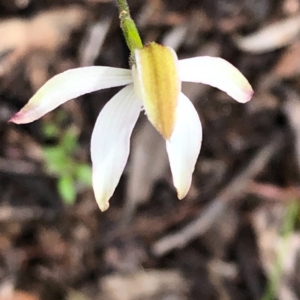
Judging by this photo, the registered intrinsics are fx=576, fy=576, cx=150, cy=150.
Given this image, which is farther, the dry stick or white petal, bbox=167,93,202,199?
the dry stick

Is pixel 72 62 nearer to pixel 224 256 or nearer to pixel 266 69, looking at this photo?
pixel 266 69

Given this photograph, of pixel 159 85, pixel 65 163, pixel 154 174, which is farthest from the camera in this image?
pixel 154 174

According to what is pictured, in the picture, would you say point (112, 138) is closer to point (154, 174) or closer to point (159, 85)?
point (159, 85)

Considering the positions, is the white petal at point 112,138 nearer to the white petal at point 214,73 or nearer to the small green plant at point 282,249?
the white petal at point 214,73

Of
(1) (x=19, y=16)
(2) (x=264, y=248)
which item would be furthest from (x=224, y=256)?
(1) (x=19, y=16)

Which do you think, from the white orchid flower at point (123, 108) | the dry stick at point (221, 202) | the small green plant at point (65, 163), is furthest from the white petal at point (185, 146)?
the dry stick at point (221, 202)

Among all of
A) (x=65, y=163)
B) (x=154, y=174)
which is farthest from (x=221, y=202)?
(x=65, y=163)

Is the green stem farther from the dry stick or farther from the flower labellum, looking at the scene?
the dry stick

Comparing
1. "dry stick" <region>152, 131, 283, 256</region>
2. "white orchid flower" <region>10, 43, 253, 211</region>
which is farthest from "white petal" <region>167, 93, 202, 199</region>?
"dry stick" <region>152, 131, 283, 256</region>
